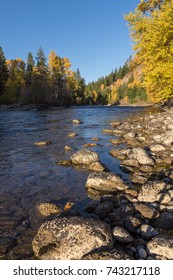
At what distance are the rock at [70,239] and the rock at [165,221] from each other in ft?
4.42

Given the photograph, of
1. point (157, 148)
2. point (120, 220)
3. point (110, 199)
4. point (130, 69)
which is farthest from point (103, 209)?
point (130, 69)

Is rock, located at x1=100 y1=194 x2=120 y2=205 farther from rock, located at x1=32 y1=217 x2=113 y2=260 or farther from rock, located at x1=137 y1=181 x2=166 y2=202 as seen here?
rock, located at x1=32 y1=217 x2=113 y2=260

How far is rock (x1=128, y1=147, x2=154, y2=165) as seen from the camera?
28.2 feet

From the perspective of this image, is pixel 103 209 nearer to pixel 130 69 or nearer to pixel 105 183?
pixel 105 183

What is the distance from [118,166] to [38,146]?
207 inches

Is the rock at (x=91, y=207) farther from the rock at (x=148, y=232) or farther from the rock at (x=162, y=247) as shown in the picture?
the rock at (x=162, y=247)

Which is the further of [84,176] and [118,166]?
[118,166]

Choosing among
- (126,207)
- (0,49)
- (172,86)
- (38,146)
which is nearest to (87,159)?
(126,207)

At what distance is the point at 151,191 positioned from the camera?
593cm

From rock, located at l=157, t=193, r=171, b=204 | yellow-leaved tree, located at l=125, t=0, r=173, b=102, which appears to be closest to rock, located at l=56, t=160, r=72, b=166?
rock, located at l=157, t=193, r=171, b=204

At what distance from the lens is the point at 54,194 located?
6.50m

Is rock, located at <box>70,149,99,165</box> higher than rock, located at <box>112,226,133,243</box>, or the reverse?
rock, located at <box>70,149,99,165</box>

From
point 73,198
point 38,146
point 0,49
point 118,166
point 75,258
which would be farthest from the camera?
point 0,49
